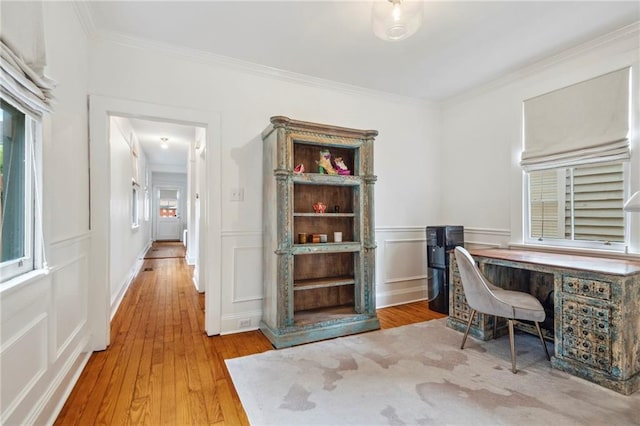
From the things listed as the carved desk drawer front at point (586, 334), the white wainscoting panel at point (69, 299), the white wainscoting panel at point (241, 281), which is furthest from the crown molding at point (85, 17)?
the carved desk drawer front at point (586, 334)

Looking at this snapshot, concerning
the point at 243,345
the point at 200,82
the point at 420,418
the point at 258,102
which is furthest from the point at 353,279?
the point at 200,82

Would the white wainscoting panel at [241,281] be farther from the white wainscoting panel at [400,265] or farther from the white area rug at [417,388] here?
the white wainscoting panel at [400,265]

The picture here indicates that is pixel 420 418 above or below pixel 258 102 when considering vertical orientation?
below

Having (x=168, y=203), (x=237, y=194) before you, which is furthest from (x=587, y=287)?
(x=168, y=203)

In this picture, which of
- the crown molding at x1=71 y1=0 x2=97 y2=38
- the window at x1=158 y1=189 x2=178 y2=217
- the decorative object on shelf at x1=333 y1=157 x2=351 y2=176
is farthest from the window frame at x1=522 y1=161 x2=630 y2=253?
the window at x1=158 y1=189 x2=178 y2=217

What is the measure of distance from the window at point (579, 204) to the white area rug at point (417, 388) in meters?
1.14

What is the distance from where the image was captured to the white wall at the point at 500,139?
2604mm

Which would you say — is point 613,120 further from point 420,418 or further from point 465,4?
point 420,418

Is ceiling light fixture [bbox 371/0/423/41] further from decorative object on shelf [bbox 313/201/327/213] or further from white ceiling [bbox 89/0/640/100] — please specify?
decorative object on shelf [bbox 313/201/327/213]

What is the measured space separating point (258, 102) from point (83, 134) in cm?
154

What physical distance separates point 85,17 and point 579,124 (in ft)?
14.1

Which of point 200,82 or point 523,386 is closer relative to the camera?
point 523,386

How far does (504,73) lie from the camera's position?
11.0ft

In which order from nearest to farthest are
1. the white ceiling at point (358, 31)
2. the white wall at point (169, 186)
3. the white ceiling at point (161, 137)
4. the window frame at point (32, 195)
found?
the window frame at point (32, 195) → the white ceiling at point (358, 31) → the white ceiling at point (161, 137) → the white wall at point (169, 186)
